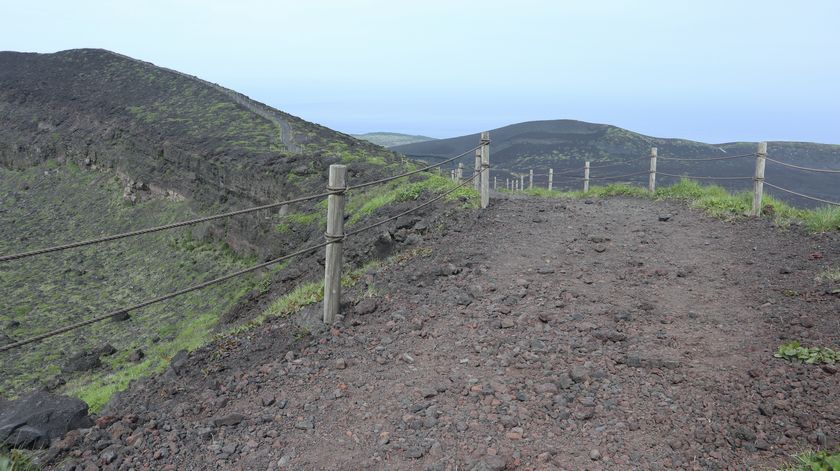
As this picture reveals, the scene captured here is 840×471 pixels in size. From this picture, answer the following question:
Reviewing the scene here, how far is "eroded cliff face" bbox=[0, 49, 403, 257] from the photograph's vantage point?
15.1m

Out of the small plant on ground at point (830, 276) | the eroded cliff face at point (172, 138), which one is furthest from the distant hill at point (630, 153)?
the small plant on ground at point (830, 276)

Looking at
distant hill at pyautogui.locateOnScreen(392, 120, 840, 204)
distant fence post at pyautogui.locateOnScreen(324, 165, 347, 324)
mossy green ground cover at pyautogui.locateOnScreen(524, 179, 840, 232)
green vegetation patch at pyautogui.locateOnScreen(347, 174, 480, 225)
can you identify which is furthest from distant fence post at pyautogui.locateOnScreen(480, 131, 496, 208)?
distant hill at pyautogui.locateOnScreen(392, 120, 840, 204)

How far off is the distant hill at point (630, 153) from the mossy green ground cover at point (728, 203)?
62.6ft

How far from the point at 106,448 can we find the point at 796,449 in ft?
14.6

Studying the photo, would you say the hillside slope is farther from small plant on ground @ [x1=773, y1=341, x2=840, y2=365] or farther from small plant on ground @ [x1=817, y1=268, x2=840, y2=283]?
small plant on ground @ [x1=817, y1=268, x2=840, y2=283]

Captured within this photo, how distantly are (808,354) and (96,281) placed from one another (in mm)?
15721

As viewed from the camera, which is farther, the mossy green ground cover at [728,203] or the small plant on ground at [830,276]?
the mossy green ground cover at [728,203]

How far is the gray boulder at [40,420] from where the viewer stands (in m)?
4.60

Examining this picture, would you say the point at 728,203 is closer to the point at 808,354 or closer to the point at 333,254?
the point at 808,354

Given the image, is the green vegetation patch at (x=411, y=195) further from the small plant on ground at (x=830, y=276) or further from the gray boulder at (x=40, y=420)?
the gray boulder at (x=40, y=420)

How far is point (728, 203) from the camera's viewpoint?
38.0 ft

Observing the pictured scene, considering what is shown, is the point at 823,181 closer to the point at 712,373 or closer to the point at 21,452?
the point at 712,373

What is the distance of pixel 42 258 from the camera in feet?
56.2

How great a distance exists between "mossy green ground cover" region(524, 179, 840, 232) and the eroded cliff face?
234 inches
